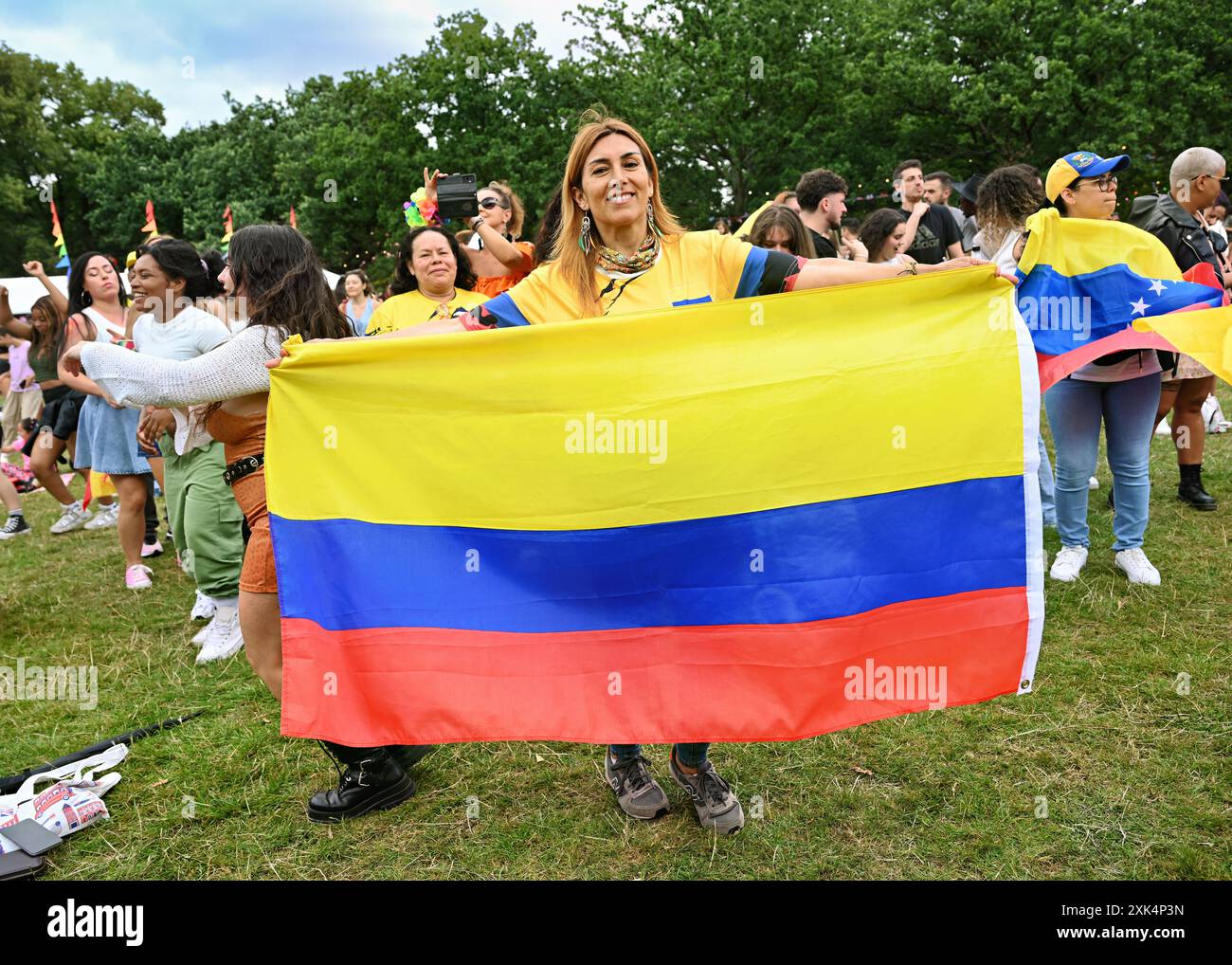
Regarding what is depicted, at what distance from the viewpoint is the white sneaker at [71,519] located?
8627 millimetres

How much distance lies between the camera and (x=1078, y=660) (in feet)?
13.5

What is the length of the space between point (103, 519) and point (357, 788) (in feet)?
22.9

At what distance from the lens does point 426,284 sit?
5066mm

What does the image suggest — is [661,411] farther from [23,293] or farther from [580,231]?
[23,293]

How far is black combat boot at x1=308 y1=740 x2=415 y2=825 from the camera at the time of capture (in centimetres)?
326

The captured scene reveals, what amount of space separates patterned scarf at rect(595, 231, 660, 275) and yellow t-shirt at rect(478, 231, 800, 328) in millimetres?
23

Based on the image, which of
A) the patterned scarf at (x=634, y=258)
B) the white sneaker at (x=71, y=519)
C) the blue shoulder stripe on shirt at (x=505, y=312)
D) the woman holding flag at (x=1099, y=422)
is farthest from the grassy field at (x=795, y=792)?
the white sneaker at (x=71, y=519)

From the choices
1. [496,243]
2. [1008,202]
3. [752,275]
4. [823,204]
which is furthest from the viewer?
[823,204]

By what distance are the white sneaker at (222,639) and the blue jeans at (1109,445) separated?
15.2 feet

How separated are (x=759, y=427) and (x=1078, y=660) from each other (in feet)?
7.65

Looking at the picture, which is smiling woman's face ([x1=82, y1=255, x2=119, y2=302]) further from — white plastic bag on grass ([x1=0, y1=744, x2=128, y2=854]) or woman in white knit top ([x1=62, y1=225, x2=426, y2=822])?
white plastic bag on grass ([x1=0, y1=744, x2=128, y2=854])

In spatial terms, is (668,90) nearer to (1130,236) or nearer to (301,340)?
(1130,236)

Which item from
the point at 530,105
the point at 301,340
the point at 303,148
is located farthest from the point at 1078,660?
the point at 303,148

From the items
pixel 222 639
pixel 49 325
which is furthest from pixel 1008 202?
pixel 49 325
